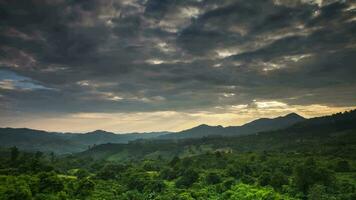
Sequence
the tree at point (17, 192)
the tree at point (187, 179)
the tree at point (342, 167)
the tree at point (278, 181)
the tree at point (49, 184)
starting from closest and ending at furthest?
the tree at point (17, 192) < the tree at point (49, 184) < the tree at point (278, 181) < the tree at point (187, 179) < the tree at point (342, 167)

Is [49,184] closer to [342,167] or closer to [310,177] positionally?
[310,177]

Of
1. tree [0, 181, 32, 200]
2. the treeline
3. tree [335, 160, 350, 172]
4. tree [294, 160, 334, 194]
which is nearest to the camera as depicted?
tree [0, 181, 32, 200]

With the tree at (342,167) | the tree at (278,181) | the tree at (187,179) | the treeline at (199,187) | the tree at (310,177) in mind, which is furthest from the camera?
the tree at (342,167)

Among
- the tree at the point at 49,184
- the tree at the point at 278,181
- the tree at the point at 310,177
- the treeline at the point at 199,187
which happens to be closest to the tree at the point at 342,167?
the treeline at the point at 199,187

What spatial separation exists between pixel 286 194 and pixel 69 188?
55.2m

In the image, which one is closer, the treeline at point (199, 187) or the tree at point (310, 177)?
the treeline at point (199, 187)

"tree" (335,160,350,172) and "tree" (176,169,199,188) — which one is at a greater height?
"tree" (335,160,350,172)

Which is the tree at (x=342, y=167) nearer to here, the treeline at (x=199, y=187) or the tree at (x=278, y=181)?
the treeline at (x=199, y=187)

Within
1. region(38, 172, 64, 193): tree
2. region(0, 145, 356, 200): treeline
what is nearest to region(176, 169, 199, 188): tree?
region(0, 145, 356, 200): treeline

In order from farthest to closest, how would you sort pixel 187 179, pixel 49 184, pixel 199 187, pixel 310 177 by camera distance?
1. pixel 187 179
2. pixel 199 187
3. pixel 310 177
4. pixel 49 184

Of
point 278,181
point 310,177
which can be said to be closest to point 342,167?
point 310,177

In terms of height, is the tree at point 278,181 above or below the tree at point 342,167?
below

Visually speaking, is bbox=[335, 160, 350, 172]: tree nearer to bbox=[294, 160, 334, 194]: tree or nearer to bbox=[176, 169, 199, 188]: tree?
bbox=[294, 160, 334, 194]: tree

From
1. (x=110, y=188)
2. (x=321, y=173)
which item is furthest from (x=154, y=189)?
(x=321, y=173)
